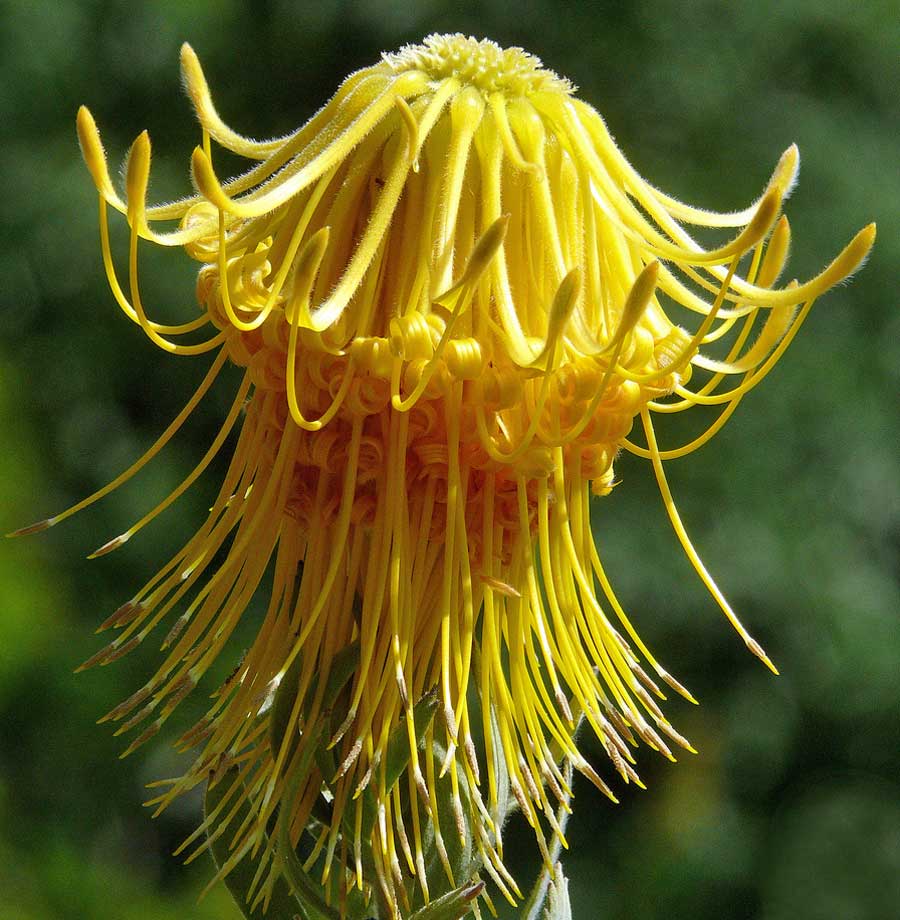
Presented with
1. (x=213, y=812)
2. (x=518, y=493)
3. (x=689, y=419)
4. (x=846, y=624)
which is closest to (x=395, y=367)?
(x=518, y=493)

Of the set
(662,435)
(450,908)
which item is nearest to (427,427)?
(450,908)

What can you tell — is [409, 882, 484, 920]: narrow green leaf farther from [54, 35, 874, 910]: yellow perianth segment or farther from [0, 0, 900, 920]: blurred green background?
[0, 0, 900, 920]: blurred green background

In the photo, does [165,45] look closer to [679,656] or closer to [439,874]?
[679,656]

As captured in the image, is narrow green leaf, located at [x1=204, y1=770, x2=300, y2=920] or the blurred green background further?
the blurred green background

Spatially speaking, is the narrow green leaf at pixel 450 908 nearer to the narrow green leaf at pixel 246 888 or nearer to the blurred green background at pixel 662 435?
the narrow green leaf at pixel 246 888

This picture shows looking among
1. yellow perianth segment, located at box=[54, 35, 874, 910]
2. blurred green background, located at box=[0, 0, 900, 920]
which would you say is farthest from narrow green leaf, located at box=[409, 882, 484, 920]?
blurred green background, located at box=[0, 0, 900, 920]

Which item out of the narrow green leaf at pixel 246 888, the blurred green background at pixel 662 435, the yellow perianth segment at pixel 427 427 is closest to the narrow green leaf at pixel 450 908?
the yellow perianth segment at pixel 427 427

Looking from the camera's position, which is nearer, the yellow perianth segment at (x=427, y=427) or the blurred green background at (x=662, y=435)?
the yellow perianth segment at (x=427, y=427)
